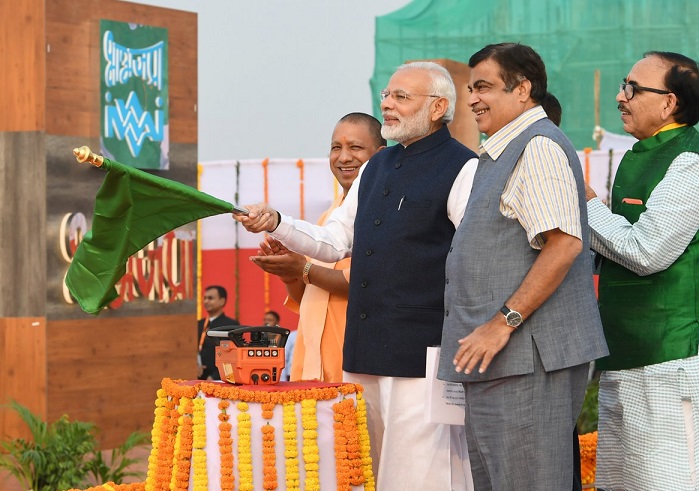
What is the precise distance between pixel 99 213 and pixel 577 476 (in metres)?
1.91

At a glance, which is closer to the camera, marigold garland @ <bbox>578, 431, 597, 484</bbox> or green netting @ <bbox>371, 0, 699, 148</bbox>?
marigold garland @ <bbox>578, 431, 597, 484</bbox>

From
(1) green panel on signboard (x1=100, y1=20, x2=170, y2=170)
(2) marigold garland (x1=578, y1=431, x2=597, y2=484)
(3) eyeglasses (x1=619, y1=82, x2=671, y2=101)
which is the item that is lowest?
(2) marigold garland (x1=578, y1=431, x2=597, y2=484)

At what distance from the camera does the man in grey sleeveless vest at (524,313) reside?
3.20 metres

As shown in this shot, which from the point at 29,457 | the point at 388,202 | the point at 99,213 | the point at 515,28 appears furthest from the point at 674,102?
the point at 515,28

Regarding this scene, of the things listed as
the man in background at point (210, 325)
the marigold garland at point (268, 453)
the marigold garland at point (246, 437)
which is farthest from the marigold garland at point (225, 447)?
the man in background at point (210, 325)

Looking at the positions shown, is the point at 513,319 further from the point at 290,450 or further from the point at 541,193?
the point at 290,450

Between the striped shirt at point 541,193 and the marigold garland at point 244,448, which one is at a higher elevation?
the striped shirt at point 541,193

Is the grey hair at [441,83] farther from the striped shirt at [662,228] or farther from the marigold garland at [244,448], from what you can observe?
the marigold garland at [244,448]

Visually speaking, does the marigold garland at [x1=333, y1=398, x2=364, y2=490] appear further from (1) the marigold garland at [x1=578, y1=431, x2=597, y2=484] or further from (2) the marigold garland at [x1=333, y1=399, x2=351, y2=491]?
(1) the marigold garland at [x1=578, y1=431, x2=597, y2=484]

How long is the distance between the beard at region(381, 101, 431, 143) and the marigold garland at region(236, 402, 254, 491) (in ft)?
3.56

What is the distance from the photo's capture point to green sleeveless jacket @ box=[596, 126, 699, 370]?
3.62 meters

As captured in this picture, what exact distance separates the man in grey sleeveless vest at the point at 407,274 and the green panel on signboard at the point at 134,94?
4226mm

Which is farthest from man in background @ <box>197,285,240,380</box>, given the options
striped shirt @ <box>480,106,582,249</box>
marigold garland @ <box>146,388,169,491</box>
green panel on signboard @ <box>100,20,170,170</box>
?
striped shirt @ <box>480,106,582,249</box>

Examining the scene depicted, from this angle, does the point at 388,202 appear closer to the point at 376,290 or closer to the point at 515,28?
the point at 376,290
